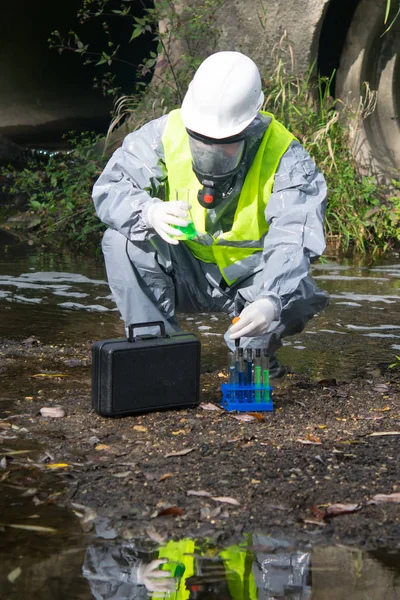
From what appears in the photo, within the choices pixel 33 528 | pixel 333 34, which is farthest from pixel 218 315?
pixel 333 34

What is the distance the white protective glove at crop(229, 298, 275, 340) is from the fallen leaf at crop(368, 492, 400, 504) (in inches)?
33.5

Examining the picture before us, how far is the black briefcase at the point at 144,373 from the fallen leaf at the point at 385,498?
998 mm

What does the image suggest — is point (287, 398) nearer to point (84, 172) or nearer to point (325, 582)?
point (325, 582)

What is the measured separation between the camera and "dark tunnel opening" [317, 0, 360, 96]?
8.05 m

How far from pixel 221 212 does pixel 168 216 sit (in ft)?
1.23

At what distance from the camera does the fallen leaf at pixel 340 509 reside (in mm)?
2633

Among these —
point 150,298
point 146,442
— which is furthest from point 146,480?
point 150,298

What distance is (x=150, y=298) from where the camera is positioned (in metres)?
3.98

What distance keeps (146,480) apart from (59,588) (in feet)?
2.14

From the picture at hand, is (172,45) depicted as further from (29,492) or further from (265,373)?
→ (29,492)

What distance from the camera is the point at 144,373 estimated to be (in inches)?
137

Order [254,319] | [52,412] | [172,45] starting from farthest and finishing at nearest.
Result: [172,45]
[52,412]
[254,319]

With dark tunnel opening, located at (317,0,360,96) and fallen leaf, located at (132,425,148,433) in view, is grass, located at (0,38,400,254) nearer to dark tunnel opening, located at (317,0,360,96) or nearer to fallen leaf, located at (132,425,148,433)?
dark tunnel opening, located at (317,0,360,96)

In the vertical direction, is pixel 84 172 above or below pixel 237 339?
above
